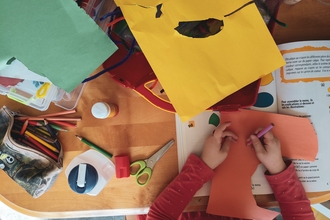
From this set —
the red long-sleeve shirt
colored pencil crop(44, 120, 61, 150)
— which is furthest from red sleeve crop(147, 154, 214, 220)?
colored pencil crop(44, 120, 61, 150)

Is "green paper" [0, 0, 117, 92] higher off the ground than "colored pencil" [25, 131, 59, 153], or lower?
higher

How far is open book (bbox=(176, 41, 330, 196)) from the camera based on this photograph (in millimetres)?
548

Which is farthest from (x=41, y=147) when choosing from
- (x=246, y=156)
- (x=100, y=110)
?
(x=246, y=156)

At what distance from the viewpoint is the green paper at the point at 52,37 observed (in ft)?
1.01

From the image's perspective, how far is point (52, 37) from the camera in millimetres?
324

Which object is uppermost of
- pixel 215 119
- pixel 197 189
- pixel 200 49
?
pixel 200 49

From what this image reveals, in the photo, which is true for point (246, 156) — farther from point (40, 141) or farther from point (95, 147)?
point (40, 141)

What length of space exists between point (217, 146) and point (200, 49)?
25cm

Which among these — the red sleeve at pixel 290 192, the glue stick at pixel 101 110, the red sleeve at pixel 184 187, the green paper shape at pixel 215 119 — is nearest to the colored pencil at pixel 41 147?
the glue stick at pixel 101 110

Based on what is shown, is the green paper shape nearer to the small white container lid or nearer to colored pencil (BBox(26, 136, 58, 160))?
the small white container lid

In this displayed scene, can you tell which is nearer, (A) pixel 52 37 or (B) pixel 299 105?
(A) pixel 52 37

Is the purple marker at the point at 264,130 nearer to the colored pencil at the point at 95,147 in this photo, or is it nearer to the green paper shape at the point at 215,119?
the green paper shape at the point at 215,119

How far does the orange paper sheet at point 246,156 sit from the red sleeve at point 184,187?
3cm

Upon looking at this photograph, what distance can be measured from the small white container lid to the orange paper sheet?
0.24 m
